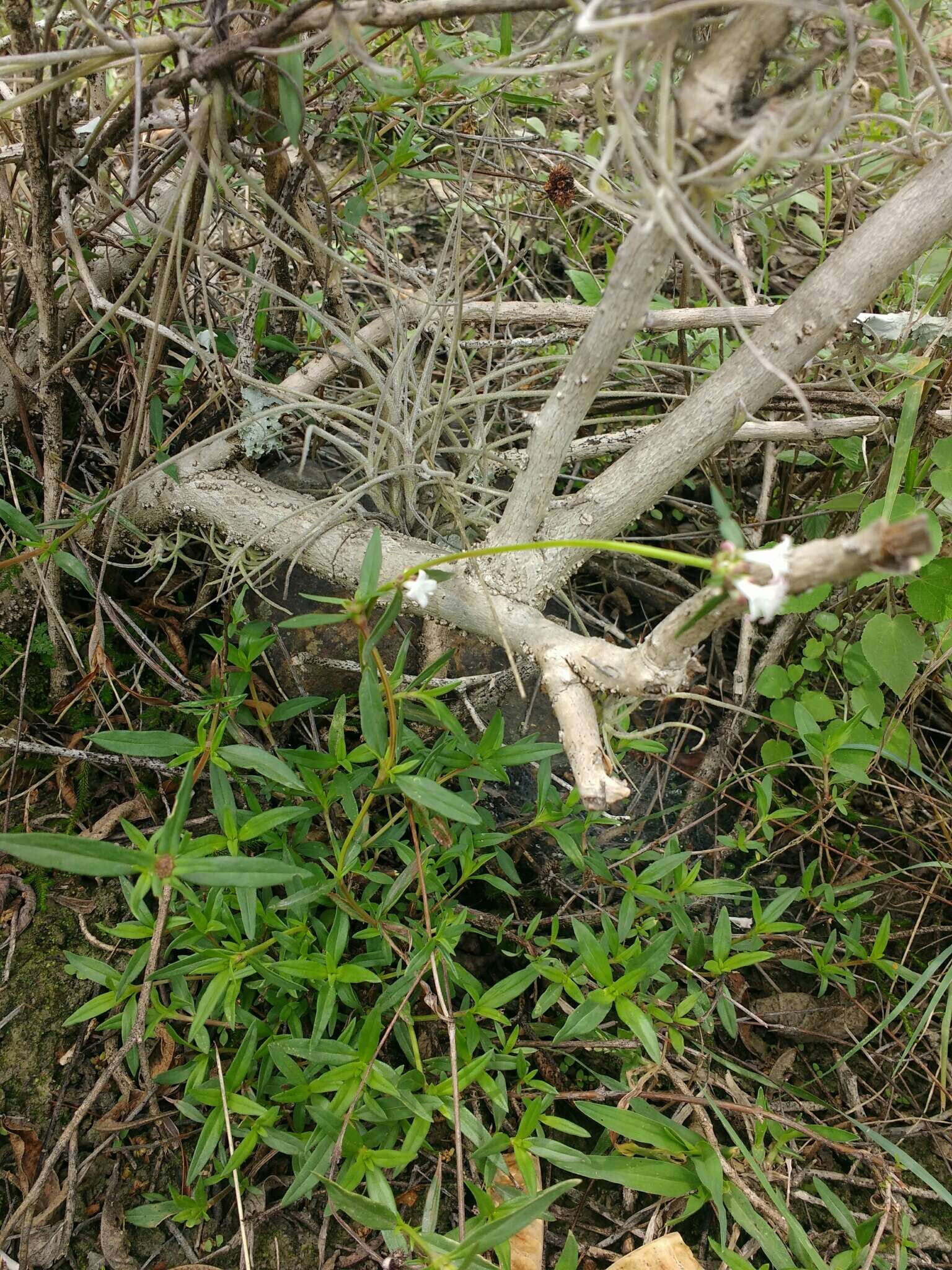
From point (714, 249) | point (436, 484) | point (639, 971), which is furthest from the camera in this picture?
point (436, 484)

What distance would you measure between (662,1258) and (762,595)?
1.14 metres

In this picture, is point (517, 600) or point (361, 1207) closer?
point (361, 1207)

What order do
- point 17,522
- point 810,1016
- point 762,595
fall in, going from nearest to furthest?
point 762,595 → point 17,522 → point 810,1016

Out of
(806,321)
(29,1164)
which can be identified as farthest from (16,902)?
(806,321)

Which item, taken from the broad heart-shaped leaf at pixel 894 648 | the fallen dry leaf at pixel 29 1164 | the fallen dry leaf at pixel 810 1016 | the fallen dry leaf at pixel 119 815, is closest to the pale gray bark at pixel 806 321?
the broad heart-shaped leaf at pixel 894 648

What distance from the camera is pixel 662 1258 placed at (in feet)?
4.42

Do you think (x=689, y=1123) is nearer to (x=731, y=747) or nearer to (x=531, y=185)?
(x=731, y=747)

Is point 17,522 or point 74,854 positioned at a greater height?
point 17,522

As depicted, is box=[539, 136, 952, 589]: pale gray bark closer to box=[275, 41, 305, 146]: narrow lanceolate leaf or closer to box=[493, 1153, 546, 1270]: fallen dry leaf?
box=[275, 41, 305, 146]: narrow lanceolate leaf

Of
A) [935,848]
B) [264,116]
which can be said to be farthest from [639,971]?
[264,116]

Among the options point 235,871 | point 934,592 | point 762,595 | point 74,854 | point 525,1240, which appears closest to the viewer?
point 762,595

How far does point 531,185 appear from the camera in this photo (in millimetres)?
2334

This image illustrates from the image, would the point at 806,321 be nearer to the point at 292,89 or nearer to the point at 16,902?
the point at 292,89

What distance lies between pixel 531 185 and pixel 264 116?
123 cm
